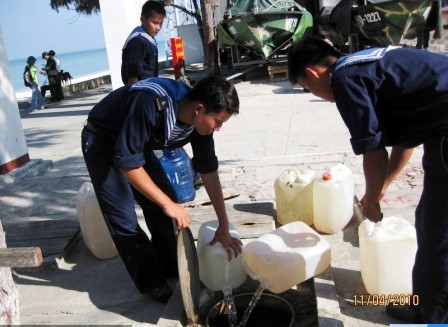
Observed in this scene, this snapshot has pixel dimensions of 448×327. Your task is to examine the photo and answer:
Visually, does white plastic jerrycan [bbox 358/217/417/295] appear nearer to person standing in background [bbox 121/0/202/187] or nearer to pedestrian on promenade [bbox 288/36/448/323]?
pedestrian on promenade [bbox 288/36/448/323]

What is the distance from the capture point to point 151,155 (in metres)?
3.16

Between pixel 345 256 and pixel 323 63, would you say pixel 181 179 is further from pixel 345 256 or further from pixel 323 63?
pixel 323 63

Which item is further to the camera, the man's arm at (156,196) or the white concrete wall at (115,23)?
the white concrete wall at (115,23)

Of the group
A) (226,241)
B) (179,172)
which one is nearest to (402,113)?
(226,241)

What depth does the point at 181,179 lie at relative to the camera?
14.7 ft

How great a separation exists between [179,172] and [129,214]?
141 centimetres

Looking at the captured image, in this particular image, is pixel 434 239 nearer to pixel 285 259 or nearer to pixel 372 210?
pixel 372 210

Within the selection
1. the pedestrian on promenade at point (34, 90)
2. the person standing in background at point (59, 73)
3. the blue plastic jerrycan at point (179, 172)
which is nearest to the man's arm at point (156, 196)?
the blue plastic jerrycan at point (179, 172)

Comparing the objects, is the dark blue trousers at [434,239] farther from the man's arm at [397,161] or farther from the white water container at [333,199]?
the white water container at [333,199]

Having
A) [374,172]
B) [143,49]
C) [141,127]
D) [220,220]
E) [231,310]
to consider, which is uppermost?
[143,49]

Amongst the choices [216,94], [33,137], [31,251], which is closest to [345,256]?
[216,94]

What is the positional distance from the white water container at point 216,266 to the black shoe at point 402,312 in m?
0.87

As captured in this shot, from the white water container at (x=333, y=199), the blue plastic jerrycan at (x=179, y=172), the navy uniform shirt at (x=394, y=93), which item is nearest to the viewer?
the navy uniform shirt at (x=394, y=93)
